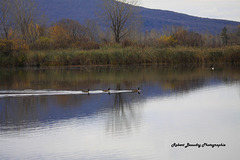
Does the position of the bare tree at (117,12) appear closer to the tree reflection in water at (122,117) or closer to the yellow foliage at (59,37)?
the yellow foliage at (59,37)

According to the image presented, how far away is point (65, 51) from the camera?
35344 mm

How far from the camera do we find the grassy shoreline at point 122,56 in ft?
112

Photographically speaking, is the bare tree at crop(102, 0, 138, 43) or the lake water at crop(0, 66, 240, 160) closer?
the lake water at crop(0, 66, 240, 160)

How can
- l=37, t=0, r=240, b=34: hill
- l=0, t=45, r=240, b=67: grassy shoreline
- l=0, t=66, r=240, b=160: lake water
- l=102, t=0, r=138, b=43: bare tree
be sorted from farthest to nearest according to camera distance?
1. l=37, t=0, r=240, b=34: hill
2. l=102, t=0, r=138, b=43: bare tree
3. l=0, t=45, r=240, b=67: grassy shoreline
4. l=0, t=66, r=240, b=160: lake water

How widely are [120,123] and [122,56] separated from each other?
24550 millimetres

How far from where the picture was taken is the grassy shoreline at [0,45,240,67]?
34.1 meters

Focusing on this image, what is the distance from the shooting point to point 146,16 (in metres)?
153

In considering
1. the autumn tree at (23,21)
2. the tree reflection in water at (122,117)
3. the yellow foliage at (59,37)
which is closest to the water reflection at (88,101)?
the tree reflection in water at (122,117)

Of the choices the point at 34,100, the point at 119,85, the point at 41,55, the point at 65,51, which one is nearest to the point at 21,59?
the point at 41,55

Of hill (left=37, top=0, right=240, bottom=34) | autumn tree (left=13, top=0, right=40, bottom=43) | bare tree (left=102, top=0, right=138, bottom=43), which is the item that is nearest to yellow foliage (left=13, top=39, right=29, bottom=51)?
autumn tree (left=13, top=0, right=40, bottom=43)

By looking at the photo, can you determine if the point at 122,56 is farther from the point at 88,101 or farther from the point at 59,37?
the point at 88,101

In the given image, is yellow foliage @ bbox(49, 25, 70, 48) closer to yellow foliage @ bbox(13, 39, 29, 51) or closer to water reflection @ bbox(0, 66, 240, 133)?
yellow foliage @ bbox(13, 39, 29, 51)

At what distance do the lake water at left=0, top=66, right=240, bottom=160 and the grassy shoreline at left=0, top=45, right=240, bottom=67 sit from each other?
1551cm

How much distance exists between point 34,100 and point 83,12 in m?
134
